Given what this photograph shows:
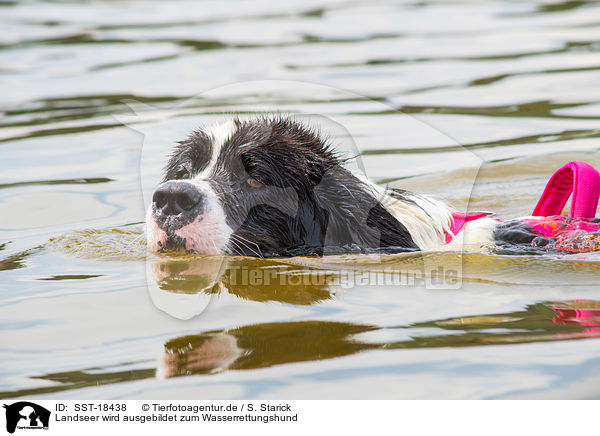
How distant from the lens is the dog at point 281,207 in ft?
13.7

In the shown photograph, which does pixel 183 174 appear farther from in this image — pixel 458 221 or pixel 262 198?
pixel 458 221

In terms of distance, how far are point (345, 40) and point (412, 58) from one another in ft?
5.74

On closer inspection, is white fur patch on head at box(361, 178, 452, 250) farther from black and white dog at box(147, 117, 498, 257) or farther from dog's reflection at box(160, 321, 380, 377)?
dog's reflection at box(160, 321, 380, 377)

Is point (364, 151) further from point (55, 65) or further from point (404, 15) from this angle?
point (404, 15)

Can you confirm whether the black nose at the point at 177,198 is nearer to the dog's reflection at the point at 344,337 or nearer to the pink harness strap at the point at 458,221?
the dog's reflection at the point at 344,337

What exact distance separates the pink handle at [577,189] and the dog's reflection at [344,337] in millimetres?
1090

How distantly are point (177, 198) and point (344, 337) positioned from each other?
3.76 feet

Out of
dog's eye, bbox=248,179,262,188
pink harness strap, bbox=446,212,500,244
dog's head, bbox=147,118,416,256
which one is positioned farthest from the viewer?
pink harness strap, bbox=446,212,500,244

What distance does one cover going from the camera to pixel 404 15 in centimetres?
1430

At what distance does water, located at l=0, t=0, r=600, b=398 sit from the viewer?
10.3ft

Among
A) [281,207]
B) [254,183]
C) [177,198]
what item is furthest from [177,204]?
[281,207]

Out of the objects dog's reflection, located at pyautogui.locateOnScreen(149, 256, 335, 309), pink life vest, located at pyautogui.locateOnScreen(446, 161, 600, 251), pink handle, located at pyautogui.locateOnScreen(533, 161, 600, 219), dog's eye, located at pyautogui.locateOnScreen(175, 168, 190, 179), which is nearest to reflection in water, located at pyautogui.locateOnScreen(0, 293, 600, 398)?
dog's reflection, located at pyautogui.locateOnScreen(149, 256, 335, 309)
